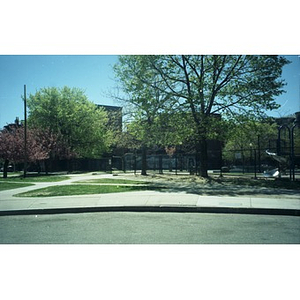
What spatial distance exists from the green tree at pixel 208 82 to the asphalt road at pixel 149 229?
26.8 feet

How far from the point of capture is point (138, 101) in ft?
51.4

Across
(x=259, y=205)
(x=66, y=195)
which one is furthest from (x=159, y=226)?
(x=66, y=195)

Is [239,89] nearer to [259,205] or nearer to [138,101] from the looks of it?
[138,101]

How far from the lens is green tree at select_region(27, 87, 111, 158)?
17358 millimetres

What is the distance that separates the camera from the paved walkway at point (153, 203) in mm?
8086

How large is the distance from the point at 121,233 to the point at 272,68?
1189cm

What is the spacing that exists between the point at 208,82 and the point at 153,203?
8506 mm

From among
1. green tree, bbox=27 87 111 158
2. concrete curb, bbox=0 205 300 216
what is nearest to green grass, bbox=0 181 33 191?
concrete curb, bbox=0 205 300 216

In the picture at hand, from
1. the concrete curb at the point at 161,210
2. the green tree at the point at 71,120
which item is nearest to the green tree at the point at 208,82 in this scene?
the green tree at the point at 71,120

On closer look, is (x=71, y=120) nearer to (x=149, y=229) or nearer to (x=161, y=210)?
(x=161, y=210)

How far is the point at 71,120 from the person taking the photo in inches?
757

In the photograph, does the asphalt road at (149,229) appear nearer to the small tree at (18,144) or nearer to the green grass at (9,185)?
the green grass at (9,185)

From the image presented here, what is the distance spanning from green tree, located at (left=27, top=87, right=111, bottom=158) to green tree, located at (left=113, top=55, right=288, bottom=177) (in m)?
3.73

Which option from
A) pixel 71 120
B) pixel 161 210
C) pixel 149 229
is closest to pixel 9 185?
pixel 161 210
